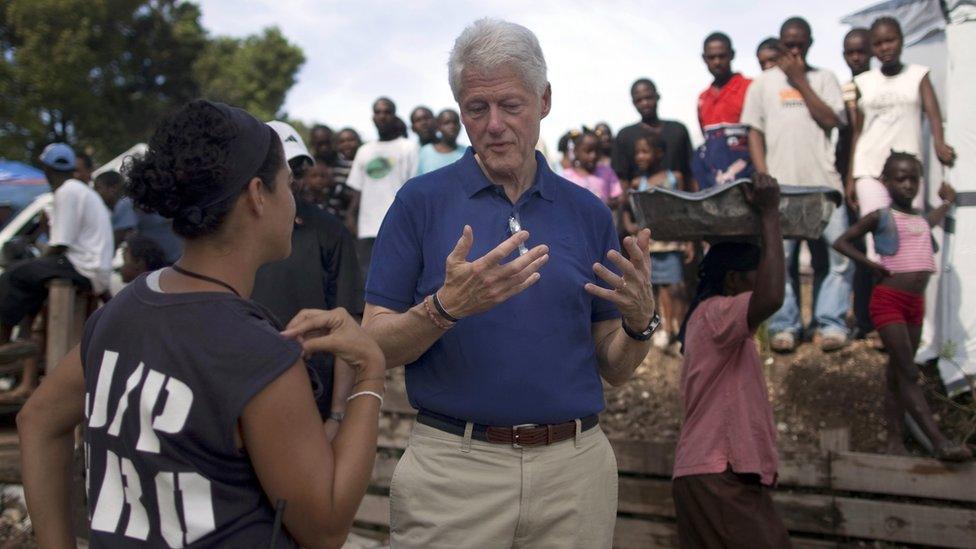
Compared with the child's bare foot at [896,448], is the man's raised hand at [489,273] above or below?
above

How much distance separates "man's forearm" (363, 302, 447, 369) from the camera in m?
2.60

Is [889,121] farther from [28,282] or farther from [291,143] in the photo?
[28,282]

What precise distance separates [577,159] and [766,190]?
17.0 ft

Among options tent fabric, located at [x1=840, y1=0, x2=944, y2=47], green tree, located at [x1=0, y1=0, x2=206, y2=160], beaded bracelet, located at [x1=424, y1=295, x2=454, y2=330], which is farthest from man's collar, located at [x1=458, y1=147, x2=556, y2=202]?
green tree, located at [x1=0, y1=0, x2=206, y2=160]

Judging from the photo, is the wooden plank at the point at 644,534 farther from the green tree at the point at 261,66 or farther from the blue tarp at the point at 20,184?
the green tree at the point at 261,66

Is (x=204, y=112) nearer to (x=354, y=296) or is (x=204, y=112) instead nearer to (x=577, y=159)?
(x=354, y=296)

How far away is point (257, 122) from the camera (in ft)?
6.75

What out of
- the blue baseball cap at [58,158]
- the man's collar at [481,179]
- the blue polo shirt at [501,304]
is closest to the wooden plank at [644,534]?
the blue polo shirt at [501,304]

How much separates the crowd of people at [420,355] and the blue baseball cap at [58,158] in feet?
13.5

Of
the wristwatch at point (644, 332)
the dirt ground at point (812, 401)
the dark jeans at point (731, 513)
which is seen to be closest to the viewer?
the wristwatch at point (644, 332)

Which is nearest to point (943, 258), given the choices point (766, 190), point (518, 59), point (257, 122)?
point (766, 190)

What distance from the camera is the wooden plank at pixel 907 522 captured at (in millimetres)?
4781

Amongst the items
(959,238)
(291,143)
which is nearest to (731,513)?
(291,143)

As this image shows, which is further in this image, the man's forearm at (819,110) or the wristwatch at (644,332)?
the man's forearm at (819,110)
